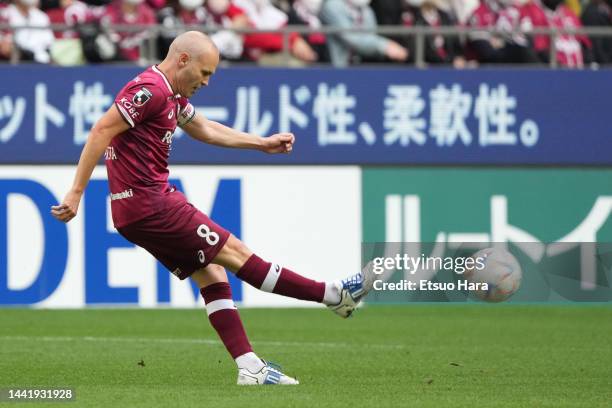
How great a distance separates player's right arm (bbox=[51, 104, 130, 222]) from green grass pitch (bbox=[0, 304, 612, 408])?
3.72ft

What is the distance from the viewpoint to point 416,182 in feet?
54.0

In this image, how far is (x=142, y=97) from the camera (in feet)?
27.5

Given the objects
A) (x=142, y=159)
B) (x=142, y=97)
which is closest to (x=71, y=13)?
(x=142, y=159)

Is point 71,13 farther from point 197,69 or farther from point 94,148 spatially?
point 94,148

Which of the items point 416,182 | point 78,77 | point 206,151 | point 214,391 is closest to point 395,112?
point 416,182

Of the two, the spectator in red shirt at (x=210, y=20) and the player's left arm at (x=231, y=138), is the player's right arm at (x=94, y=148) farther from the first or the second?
the spectator in red shirt at (x=210, y=20)

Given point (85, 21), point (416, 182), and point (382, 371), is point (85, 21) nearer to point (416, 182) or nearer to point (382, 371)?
point (416, 182)

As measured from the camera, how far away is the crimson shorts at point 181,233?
336 inches

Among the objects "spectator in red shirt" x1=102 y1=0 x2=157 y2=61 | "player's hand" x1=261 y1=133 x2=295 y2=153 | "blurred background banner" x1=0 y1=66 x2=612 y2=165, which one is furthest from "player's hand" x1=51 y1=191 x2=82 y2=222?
"spectator in red shirt" x1=102 y1=0 x2=157 y2=61

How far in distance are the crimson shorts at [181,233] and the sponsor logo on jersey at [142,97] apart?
0.64 m

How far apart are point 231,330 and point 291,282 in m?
0.49

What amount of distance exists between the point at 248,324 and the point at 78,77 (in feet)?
14.0

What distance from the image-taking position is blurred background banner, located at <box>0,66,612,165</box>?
54.4 ft

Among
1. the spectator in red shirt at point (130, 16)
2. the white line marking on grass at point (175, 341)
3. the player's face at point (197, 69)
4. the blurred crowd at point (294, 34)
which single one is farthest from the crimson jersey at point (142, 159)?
the spectator in red shirt at point (130, 16)
